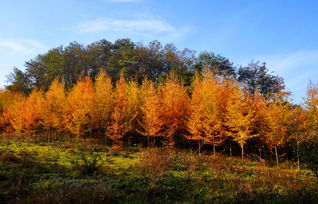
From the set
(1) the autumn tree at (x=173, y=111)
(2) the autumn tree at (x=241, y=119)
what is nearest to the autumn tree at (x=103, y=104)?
(1) the autumn tree at (x=173, y=111)

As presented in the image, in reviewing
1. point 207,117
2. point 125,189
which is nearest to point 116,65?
point 207,117

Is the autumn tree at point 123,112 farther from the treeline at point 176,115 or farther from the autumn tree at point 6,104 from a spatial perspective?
the autumn tree at point 6,104

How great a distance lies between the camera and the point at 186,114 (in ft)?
80.3

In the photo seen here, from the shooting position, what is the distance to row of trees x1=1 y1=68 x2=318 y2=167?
19.8 metres

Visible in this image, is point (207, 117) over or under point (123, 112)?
under

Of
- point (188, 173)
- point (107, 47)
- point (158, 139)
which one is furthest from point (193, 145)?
point (107, 47)

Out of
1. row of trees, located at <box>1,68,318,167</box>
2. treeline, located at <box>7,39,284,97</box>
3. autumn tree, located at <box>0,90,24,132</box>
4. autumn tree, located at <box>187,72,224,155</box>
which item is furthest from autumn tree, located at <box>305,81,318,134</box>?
autumn tree, located at <box>0,90,24,132</box>

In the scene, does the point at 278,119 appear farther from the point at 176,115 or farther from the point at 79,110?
the point at 79,110

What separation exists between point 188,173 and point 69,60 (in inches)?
1831

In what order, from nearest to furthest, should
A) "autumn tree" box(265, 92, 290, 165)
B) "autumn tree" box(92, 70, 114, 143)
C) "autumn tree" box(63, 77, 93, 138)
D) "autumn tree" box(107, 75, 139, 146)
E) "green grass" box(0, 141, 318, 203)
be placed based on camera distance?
"green grass" box(0, 141, 318, 203) → "autumn tree" box(265, 92, 290, 165) → "autumn tree" box(63, 77, 93, 138) → "autumn tree" box(107, 75, 139, 146) → "autumn tree" box(92, 70, 114, 143)

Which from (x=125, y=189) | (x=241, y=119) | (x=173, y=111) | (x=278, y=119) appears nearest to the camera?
(x=125, y=189)

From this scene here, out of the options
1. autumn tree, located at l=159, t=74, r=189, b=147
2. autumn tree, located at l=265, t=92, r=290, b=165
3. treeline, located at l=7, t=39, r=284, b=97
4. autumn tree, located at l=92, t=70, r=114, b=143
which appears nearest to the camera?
autumn tree, located at l=265, t=92, r=290, b=165

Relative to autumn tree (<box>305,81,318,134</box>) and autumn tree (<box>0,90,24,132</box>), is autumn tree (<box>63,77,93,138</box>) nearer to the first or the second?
autumn tree (<box>0,90,24,132</box>)

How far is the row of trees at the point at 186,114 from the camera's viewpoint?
779 inches
